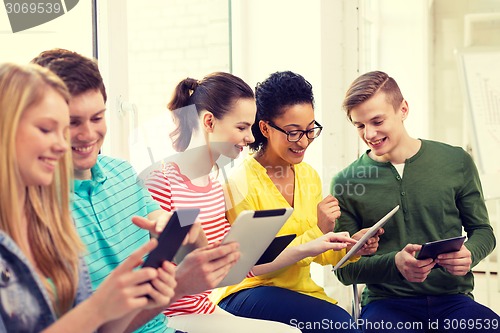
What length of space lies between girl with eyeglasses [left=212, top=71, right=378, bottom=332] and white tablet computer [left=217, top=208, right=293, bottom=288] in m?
0.44

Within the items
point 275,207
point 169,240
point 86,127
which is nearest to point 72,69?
point 86,127

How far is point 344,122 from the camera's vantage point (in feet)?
13.1

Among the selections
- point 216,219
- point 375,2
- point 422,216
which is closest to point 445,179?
point 422,216

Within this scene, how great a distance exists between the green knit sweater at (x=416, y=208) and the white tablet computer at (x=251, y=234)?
75 centimetres

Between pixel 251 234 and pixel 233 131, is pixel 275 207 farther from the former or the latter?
pixel 251 234

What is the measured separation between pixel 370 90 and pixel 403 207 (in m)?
0.44

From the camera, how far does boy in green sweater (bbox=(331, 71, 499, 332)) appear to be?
2422 mm

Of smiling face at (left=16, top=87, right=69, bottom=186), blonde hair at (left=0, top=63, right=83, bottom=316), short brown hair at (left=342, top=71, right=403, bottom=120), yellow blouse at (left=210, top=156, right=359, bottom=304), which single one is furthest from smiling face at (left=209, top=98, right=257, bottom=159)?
smiling face at (left=16, top=87, right=69, bottom=186)

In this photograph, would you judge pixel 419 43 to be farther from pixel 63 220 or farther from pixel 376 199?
pixel 63 220

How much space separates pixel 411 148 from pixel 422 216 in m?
0.27

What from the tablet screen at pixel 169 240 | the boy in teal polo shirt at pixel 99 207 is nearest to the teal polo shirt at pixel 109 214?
the boy in teal polo shirt at pixel 99 207

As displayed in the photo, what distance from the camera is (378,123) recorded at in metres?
2.53

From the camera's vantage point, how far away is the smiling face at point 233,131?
232 cm

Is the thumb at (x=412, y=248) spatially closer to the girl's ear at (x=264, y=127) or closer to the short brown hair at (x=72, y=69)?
the girl's ear at (x=264, y=127)
